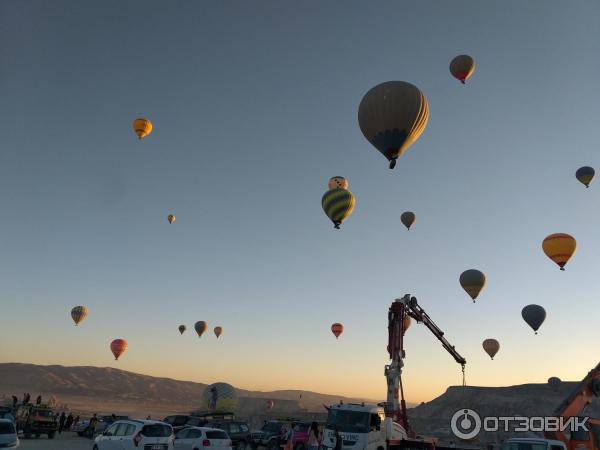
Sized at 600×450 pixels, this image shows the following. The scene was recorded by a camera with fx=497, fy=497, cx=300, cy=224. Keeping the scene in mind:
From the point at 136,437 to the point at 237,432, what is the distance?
10205 millimetres

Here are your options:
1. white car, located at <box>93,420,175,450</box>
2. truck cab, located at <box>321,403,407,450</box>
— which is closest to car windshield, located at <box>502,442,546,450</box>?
truck cab, located at <box>321,403,407,450</box>

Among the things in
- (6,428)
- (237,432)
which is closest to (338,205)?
(237,432)

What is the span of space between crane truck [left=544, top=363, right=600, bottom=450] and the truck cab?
563 cm

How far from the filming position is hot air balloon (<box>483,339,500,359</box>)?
55.9 m

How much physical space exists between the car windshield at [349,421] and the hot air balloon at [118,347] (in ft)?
154

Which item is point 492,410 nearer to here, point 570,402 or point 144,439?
point 570,402

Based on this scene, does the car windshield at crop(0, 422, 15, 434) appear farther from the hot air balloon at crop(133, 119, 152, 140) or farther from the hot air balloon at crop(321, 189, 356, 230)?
the hot air balloon at crop(133, 119, 152, 140)

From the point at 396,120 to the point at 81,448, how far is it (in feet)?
73.4

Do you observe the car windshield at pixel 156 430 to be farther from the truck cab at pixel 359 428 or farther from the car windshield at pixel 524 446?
the car windshield at pixel 524 446

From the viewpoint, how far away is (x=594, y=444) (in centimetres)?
1675


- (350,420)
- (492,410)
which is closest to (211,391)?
(350,420)

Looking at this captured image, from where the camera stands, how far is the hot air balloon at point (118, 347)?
196 ft

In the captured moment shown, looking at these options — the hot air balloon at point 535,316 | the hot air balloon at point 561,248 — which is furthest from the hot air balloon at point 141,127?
the hot air balloon at point 535,316

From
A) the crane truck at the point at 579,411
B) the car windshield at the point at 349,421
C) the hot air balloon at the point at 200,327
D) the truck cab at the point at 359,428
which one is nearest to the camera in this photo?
the crane truck at the point at 579,411
